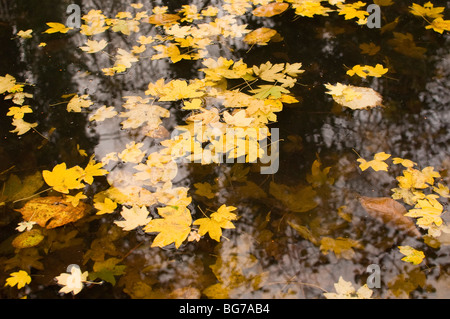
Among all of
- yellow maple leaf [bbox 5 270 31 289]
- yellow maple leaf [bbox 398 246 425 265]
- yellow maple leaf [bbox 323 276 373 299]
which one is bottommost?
yellow maple leaf [bbox 323 276 373 299]

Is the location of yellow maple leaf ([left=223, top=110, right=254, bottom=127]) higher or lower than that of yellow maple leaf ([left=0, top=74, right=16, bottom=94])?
lower

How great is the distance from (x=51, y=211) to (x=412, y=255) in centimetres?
161

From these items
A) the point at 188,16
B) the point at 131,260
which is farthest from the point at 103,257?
the point at 188,16

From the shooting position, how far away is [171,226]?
150 cm

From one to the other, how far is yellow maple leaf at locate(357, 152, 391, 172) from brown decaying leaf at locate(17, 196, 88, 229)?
1.40 meters

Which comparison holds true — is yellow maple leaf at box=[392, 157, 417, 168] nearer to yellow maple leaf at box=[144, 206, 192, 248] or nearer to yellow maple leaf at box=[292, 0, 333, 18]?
yellow maple leaf at box=[144, 206, 192, 248]

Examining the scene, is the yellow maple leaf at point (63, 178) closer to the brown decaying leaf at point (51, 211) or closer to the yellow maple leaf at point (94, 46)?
the brown decaying leaf at point (51, 211)

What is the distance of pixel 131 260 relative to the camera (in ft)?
4.60

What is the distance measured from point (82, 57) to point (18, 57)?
1.64ft

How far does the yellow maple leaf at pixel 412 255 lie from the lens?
1.36 metres

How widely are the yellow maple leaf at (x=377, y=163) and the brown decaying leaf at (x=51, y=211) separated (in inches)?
55.1

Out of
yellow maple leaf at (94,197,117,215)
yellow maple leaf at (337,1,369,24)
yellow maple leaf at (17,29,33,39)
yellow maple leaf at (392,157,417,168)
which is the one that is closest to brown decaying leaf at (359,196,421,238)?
yellow maple leaf at (392,157,417,168)

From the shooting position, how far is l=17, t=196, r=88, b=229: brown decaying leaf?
1.52 meters

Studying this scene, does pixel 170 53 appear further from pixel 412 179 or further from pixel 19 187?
pixel 412 179
